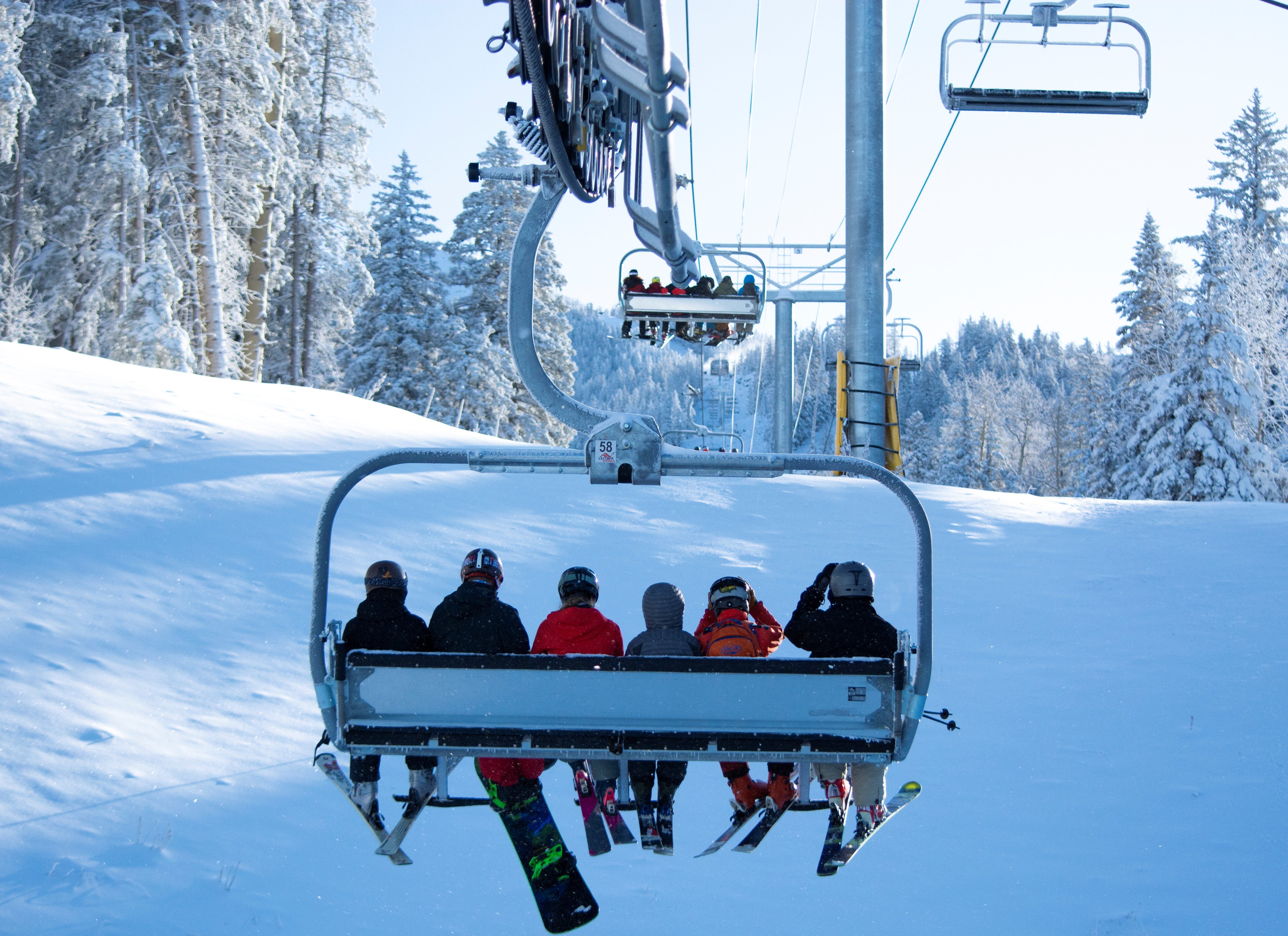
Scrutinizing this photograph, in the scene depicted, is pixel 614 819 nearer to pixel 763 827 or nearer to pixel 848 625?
pixel 763 827

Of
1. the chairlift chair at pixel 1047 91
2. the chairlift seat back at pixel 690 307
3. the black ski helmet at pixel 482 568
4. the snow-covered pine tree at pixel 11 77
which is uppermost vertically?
the snow-covered pine tree at pixel 11 77

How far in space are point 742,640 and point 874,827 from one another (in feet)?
3.14

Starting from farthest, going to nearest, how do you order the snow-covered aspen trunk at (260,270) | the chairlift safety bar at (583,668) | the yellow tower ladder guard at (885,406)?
the snow-covered aspen trunk at (260,270) → the yellow tower ladder guard at (885,406) → the chairlift safety bar at (583,668)

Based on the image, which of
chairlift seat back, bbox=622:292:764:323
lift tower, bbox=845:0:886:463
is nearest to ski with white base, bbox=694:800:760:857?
lift tower, bbox=845:0:886:463

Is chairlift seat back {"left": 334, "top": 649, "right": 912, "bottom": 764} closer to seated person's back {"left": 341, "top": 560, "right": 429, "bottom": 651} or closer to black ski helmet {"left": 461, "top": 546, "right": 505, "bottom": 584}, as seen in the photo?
seated person's back {"left": 341, "top": 560, "right": 429, "bottom": 651}

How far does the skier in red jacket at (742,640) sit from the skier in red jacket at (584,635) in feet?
1.52

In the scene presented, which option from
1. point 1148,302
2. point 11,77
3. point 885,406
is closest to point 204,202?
point 11,77

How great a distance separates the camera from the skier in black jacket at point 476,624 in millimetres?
4289

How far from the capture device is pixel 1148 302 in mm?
37312

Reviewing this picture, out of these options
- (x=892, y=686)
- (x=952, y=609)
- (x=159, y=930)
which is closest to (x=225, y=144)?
(x=952, y=609)

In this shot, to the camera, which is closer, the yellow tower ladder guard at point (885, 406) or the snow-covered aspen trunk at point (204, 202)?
the yellow tower ladder guard at point (885, 406)

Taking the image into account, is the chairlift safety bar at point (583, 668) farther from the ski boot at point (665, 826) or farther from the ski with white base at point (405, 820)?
the ski boot at point (665, 826)

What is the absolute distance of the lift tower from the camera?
8.65 metres

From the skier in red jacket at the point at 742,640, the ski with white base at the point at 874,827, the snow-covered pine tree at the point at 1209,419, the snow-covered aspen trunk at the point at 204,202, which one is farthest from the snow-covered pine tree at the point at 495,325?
the ski with white base at the point at 874,827
